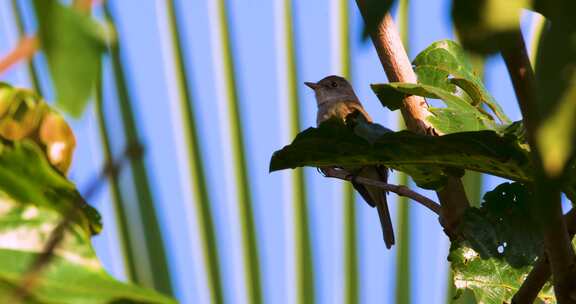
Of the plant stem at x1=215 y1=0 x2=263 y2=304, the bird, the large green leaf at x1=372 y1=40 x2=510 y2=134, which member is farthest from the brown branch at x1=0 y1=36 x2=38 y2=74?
the bird

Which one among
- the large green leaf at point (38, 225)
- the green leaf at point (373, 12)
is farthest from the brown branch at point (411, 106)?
the green leaf at point (373, 12)

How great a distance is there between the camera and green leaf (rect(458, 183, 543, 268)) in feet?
6.16

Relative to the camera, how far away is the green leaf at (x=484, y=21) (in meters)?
0.56

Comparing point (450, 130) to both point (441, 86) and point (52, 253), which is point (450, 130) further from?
point (52, 253)

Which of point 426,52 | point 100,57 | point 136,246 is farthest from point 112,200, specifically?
point 100,57

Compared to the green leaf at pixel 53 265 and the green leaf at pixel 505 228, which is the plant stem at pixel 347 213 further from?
the green leaf at pixel 53 265

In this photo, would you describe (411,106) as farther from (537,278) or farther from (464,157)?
(537,278)

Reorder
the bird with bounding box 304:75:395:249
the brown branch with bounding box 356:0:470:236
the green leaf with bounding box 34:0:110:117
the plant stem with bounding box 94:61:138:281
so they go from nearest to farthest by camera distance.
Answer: the green leaf with bounding box 34:0:110:117, the brown branch with bounding box 356:0:470:236, the plant stem with bounding box 94:61:138:281, the bird with bounding box 304:75:395:249

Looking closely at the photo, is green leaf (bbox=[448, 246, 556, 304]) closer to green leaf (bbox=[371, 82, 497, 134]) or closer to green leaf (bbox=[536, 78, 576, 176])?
green leaf (bbox=[371, 82, 497, 134])

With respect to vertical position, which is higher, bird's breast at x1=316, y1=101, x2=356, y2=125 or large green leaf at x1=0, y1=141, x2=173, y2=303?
bird's breast at x1=316, y1=101, x2=356, y2=125

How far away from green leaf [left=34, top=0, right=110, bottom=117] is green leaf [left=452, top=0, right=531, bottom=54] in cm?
23

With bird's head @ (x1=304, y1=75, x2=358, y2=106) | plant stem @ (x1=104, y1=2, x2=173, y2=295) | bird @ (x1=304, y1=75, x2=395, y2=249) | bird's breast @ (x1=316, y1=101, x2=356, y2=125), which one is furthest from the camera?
bird's head @ (x1=304, y1=75, x2=358, y2=106)

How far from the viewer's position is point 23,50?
0.55 m

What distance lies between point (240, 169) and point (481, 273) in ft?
5.60
